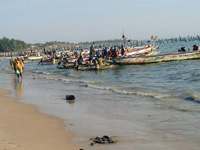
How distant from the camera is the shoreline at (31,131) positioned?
6480 mm

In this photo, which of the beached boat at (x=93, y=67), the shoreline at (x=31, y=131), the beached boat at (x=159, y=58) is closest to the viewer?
the shoreline at (x=31, y=131)

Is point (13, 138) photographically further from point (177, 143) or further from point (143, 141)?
Result: point (177, 143)

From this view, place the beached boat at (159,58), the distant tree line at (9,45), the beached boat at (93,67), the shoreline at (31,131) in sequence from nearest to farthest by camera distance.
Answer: the shoreline at (31,131)
the beached boat at (93,67)
the beached boat at (159,58)
the distant tree line at (9,45)

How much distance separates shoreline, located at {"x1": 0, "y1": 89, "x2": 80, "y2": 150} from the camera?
21.3 feet

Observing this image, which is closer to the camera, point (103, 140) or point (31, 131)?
point (103, 140)

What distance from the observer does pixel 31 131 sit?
767 centimetres

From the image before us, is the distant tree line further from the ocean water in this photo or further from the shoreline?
the shoreline

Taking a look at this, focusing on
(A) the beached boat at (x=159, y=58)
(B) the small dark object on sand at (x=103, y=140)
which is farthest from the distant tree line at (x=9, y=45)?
(B) the small dark object on sand at (x=103, y=140)

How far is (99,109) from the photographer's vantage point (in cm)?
1091

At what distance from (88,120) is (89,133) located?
1458 millimetres

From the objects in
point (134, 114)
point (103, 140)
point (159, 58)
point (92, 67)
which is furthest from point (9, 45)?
point (103, 140)

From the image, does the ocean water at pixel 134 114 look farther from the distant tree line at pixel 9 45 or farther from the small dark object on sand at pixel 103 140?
the distant tree line at pixel 9 45

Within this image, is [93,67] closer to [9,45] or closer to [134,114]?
[134,114]

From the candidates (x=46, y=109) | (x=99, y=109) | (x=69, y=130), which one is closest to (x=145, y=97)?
(x=99, y=109)
